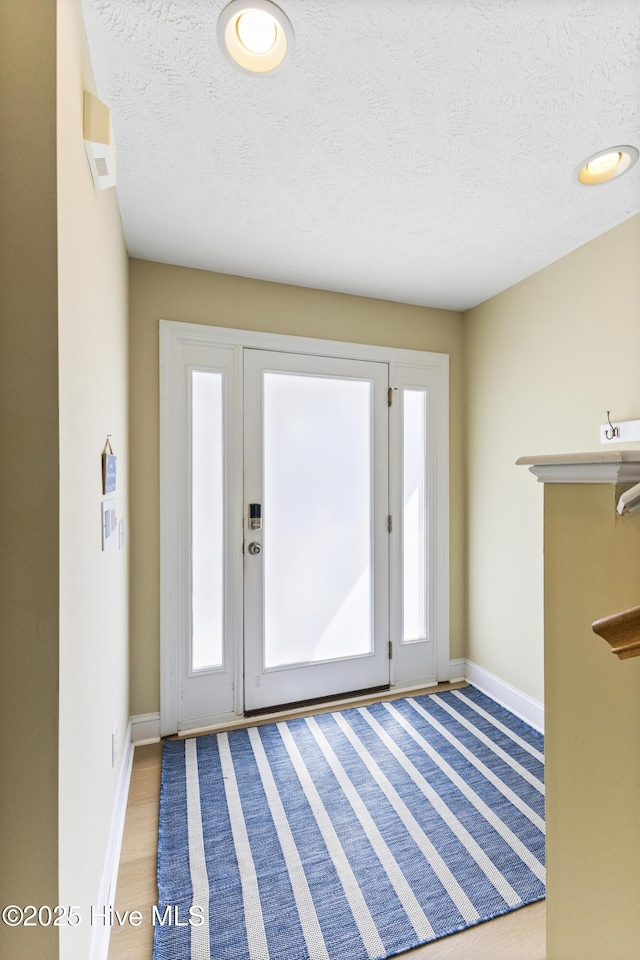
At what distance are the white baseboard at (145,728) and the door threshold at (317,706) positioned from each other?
0.08 m

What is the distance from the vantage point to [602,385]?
6.72ft

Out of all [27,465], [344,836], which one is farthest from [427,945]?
[27,465]

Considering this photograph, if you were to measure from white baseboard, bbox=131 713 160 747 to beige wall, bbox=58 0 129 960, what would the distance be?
696 mm

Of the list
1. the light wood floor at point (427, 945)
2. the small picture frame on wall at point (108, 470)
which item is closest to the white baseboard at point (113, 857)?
the light wood floor at point (427, 945)

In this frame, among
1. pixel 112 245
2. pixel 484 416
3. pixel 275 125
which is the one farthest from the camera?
pixel 484 416

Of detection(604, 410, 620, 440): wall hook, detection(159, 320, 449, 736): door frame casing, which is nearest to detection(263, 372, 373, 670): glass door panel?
detection(159, 320, 449, 736): door frame casing

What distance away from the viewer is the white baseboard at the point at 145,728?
7.36 ft

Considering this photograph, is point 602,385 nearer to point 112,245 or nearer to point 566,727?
point 566,727

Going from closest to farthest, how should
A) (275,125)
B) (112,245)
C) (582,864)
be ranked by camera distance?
(582,864)
(275,125)
(112,245)

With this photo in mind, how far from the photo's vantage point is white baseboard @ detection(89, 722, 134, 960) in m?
1.17

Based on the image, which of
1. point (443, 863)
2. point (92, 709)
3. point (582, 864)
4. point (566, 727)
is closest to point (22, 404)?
point (92, 709)

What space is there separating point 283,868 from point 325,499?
1.68 m

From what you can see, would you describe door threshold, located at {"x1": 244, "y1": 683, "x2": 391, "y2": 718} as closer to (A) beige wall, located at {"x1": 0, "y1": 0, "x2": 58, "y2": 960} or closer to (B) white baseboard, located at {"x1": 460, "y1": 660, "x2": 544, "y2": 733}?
(B) white baseboard, located at {"x1": 460, "y1": 660, "x2": 544, "y2": 733}

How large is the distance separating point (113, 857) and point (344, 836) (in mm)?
797
